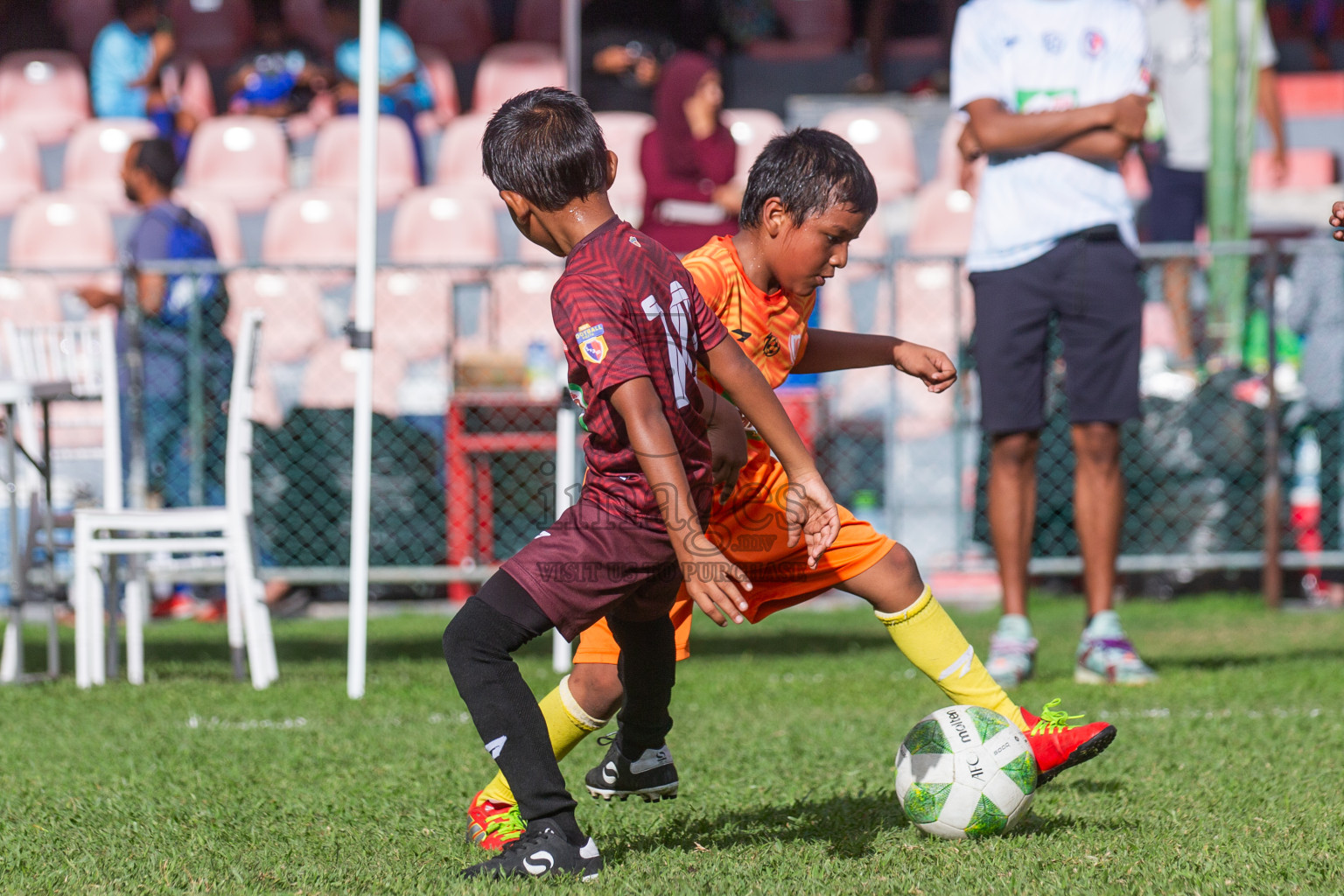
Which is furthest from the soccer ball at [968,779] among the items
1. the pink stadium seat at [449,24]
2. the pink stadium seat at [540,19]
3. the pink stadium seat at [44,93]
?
the pink stadium seat at [44,93]

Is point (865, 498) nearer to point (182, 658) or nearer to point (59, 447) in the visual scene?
point (182, 658)

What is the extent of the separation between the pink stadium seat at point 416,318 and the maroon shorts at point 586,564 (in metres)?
5.50

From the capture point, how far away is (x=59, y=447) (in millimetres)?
7711

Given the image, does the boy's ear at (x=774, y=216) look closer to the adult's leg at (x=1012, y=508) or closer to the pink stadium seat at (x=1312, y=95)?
the adult's leg at (x=1012, y=508)

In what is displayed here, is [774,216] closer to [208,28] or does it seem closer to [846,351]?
[846,351]

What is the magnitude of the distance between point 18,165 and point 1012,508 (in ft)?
31.2

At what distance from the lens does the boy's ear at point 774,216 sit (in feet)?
9.68

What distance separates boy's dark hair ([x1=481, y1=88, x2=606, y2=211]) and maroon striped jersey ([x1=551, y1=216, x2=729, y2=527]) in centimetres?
9

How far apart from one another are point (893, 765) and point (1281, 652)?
99.9 inches

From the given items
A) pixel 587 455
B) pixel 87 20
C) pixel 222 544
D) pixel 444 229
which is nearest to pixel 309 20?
pixel 87 20

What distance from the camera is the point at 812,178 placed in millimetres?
2930

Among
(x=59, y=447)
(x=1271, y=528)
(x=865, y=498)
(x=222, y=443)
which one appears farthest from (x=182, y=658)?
(x=1271, y=528)

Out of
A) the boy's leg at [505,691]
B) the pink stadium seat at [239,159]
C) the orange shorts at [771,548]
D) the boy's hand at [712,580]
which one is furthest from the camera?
the pink stadium seat at [239,159]

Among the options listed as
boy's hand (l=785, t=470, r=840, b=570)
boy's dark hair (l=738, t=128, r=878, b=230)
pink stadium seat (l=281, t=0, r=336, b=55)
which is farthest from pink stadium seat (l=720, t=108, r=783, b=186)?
boy's hand (l=785, t=470, r=840, b=570)
